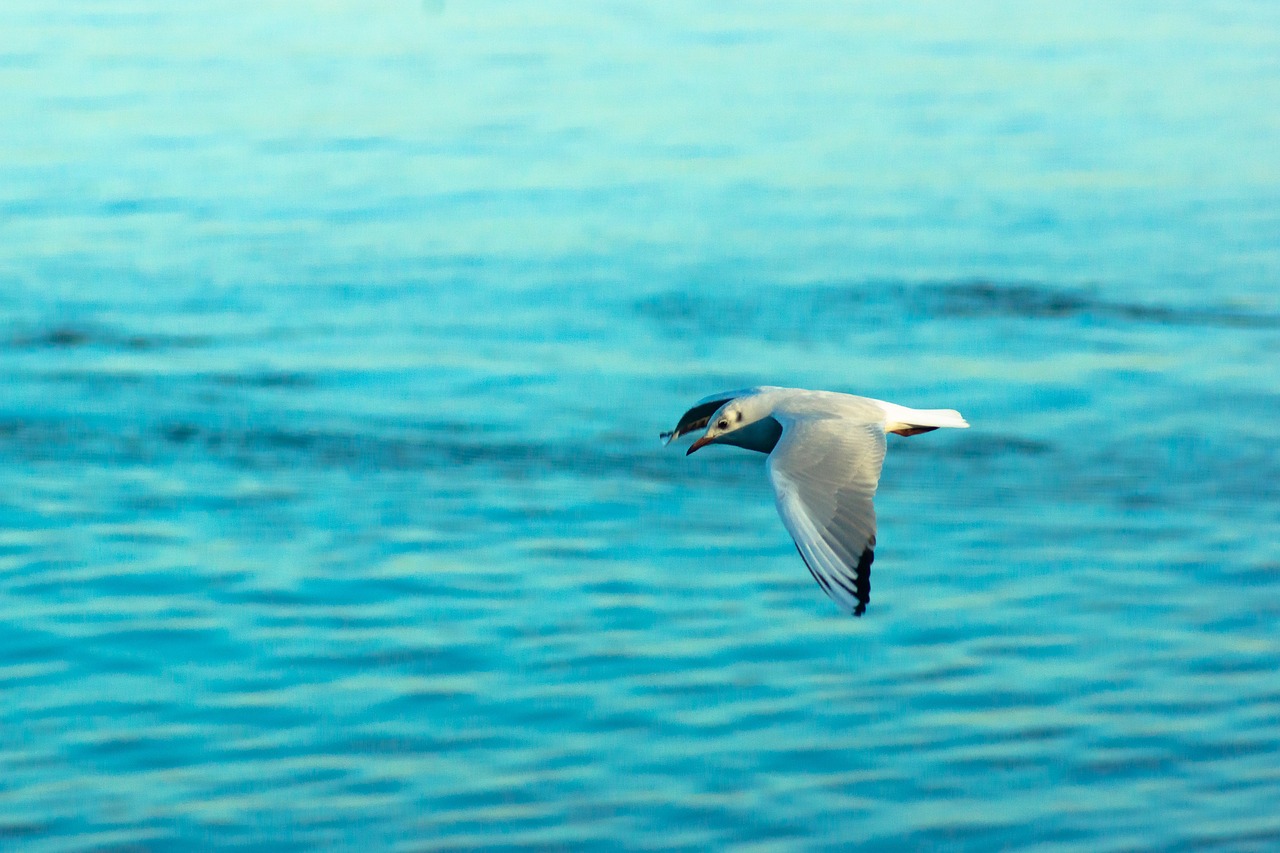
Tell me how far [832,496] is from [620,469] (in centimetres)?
665

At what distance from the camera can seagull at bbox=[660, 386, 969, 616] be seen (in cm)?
804

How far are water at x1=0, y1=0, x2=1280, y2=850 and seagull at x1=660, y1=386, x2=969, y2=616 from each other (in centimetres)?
196

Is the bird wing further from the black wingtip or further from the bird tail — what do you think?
the bird tail

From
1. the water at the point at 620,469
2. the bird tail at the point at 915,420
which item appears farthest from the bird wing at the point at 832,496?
the water at the point at 620,469

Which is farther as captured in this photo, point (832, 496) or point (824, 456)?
point (824, 456)

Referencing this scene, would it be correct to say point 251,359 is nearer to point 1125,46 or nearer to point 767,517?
point 767,517

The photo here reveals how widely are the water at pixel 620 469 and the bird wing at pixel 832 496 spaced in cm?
234

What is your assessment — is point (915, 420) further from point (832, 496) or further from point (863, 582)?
point (863, 582)

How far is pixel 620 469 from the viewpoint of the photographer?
49.4ft

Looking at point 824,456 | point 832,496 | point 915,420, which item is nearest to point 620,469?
point 915,420

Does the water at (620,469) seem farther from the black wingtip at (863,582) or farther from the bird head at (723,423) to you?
the black wingtip at (863,582)

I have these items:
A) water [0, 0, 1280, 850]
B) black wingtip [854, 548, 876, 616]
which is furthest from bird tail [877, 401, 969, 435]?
water [0, 0, 1280, 850]

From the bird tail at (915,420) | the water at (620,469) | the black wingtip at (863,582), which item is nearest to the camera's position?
the black wingtip at (863,582)

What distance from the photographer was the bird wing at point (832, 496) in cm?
789
